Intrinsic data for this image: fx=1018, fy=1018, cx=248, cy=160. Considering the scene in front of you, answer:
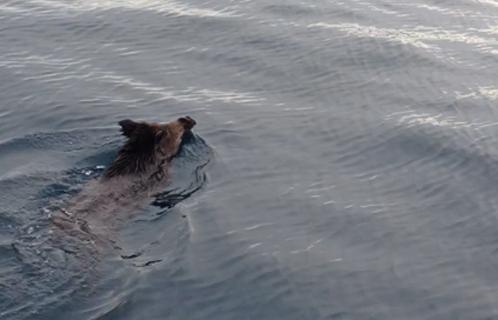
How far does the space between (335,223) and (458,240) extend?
4.97 ft

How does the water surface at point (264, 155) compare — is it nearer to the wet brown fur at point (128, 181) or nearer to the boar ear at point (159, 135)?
the wet brown fur at point (128, 181)

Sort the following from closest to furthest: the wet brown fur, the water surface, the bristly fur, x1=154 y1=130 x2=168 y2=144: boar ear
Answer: the water surface → the wet brown fur → the bristly fur → x1=154 y1=130 x2=168 y2=144: boar ear

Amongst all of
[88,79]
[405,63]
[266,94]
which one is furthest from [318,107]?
[88,79]

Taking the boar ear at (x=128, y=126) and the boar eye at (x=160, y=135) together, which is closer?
the boar ear at (x=128, y=126)

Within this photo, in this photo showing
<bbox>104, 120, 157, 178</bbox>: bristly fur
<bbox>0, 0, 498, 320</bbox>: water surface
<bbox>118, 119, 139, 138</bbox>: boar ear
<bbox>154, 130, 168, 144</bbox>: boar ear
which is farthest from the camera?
<bbox>154, 130, 168, 144</bbox>: boar ear

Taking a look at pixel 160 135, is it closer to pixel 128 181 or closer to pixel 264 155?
pixel 128 181

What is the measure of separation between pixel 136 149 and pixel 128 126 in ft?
1.09

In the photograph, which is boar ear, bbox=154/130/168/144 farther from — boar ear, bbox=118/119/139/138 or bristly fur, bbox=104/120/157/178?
boar ear, bbox=118/119/139/138

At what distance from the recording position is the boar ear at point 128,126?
13.8 m

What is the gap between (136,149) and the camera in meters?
13.9

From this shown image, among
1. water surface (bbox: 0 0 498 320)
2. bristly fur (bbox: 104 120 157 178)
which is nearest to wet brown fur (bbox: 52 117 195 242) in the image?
bristly fur (bbox: 104 120 157 178)

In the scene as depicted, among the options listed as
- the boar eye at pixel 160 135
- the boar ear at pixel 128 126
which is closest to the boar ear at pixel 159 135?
the boar eye at pixel 160 135

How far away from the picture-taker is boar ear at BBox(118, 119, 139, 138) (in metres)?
13.8

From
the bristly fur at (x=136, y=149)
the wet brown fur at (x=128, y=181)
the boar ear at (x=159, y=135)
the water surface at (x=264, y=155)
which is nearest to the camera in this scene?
the water surface at (x=264, y=155)
